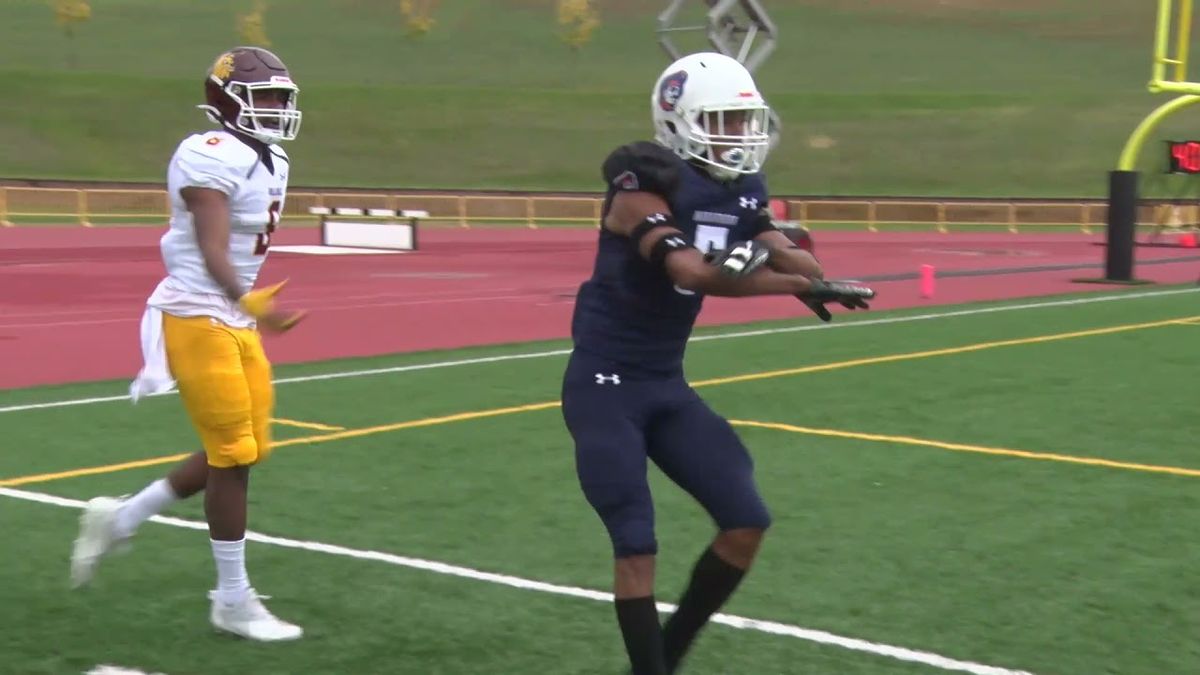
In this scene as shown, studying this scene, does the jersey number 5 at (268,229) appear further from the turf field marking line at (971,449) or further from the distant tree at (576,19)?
the distant tree at (576,19)

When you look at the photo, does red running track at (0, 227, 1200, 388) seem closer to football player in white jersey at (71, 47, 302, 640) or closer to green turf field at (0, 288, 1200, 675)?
green turf field at (0, 288, 1200, 675)

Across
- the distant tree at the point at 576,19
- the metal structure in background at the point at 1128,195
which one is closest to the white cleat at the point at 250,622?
the metal structure in background at the point at 1128,195

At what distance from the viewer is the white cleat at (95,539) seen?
6.16 meters

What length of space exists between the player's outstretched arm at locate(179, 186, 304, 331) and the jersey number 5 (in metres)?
0.24

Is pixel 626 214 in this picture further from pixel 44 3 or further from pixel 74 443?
pixel 44 3

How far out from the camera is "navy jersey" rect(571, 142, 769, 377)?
4.75 m

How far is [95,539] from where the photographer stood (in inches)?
244

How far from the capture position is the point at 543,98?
74812 millimetres

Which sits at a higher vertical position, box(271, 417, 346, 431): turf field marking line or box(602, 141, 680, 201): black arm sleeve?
box(602, 141, 680, 201): black arm sleeve

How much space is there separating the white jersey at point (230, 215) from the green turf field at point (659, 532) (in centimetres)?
116

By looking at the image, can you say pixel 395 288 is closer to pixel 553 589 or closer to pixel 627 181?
pixel 553 589

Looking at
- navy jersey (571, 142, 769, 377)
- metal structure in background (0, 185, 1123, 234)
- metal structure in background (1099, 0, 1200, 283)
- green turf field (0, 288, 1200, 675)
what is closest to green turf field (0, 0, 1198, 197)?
metal structure in background (0, 185, 1123, 234)

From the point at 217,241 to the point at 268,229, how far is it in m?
0.34

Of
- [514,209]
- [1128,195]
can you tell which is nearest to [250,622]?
[1128,195]
